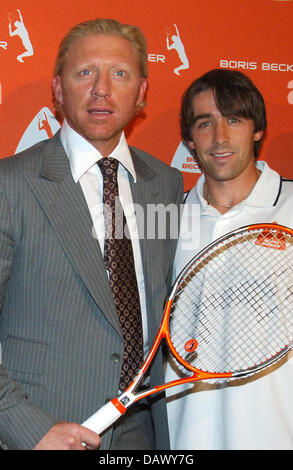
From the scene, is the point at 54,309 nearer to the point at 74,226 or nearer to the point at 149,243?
the point at 74,226

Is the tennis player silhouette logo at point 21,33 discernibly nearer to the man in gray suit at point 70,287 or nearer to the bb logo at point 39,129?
the bb logo at point 39,129

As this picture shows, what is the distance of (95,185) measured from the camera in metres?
1.98

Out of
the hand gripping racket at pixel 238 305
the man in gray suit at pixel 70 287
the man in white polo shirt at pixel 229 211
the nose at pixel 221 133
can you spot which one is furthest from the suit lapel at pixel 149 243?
the nose at pixel 221 133

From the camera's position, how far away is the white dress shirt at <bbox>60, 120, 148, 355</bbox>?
1.93 m

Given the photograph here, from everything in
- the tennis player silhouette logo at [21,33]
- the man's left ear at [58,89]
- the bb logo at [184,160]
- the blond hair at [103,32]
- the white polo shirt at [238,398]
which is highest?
the tennis player silhouette logo at [21,33]

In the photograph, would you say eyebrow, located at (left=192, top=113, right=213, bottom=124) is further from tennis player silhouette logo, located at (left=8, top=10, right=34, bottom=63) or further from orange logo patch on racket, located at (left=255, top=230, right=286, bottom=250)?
tennis player silhouette logo, located at (left=8, top=10, right=34, bottom=63)

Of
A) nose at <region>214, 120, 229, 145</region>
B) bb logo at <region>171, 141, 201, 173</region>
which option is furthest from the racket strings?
bb logo at <region>171, 141, 201, 173</region>

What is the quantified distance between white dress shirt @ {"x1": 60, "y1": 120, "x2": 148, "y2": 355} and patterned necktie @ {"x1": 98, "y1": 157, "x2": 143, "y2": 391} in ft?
0.09

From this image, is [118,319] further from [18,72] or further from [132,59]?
[18,72]

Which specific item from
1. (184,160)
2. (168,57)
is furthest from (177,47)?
(184,160)

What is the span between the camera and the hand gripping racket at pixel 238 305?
2.02m

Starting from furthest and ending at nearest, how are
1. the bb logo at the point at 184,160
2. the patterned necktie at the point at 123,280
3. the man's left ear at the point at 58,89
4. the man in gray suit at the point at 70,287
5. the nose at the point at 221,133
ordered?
the bb logo at the point at 184,160, the nose at the point at 221,133, the man's left ear at the point at 58,89, the patterned necktie at the point at 123,280, the man in gray suit at the point at 70,287

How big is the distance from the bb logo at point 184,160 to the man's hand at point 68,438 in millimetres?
1430

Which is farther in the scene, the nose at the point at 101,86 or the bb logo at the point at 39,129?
the bb logo at the point at 39,129
